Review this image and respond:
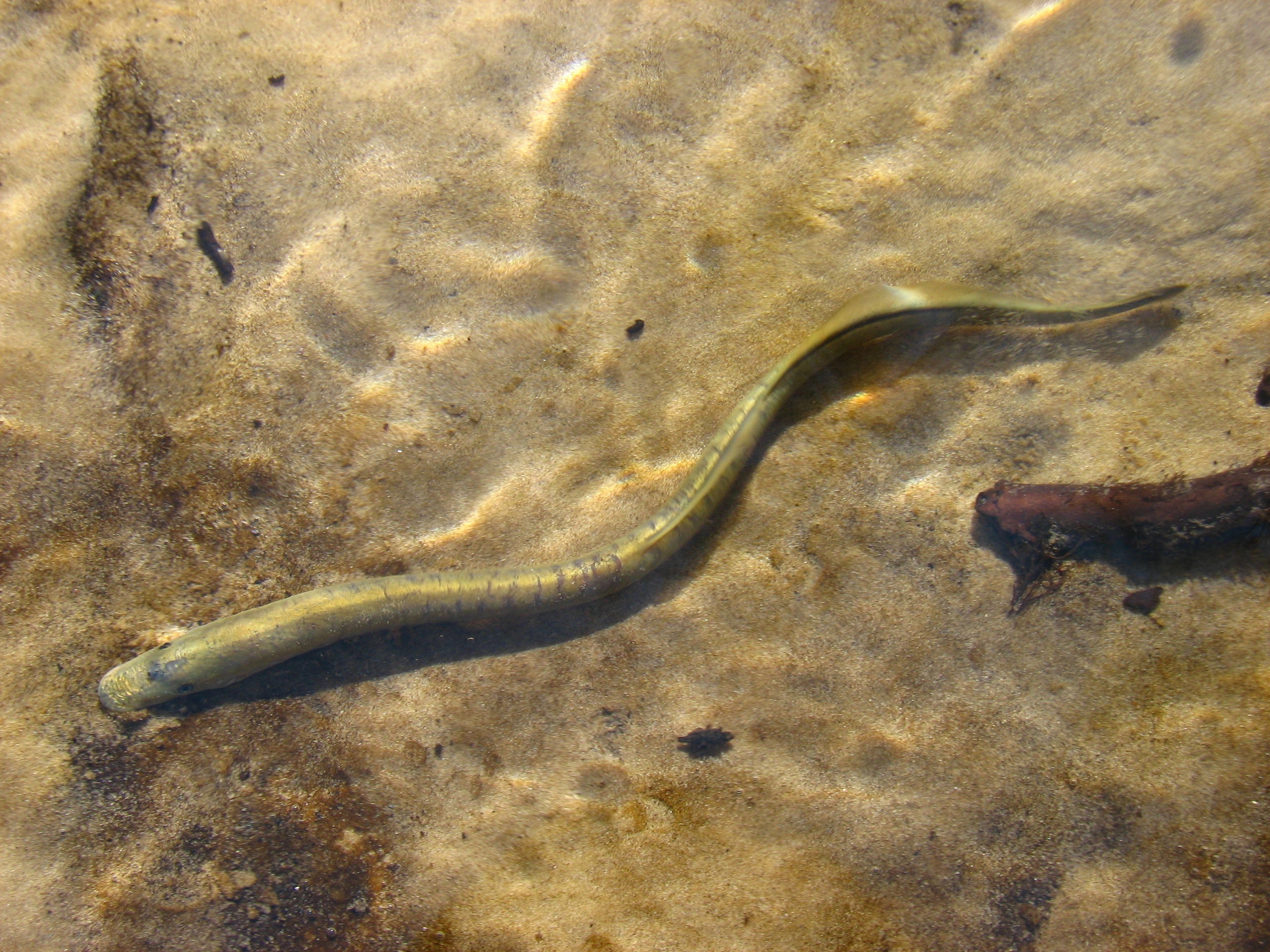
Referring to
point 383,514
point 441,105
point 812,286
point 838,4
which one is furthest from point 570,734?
point 838,4

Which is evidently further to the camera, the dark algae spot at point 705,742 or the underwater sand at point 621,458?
the dark algae spot at point 705,742

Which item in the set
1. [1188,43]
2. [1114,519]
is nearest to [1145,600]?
[1114,519]

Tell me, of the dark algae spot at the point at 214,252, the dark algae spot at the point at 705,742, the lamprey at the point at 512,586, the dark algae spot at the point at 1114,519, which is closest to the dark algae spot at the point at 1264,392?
the dark algae spot at the point at 1114,519

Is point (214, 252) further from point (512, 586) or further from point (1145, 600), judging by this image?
point (1145, 600)

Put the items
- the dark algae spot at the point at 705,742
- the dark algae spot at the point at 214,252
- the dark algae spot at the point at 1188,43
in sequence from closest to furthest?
the dark algae spot at the point at 705,742 → the dark algae spot at the point at 1188,43 → the dark algae spot at the point at 214,252

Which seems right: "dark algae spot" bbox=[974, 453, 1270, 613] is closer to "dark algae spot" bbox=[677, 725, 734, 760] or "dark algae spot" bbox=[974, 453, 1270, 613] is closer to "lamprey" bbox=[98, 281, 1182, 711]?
"lamprey" bbox=[98, 281, 1182, 711]

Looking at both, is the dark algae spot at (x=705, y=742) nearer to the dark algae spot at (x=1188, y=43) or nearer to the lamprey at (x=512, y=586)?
the lamprey at (x=512, y=586)
